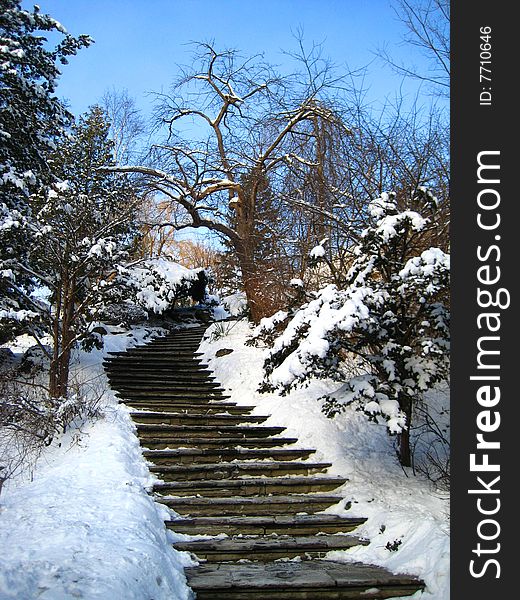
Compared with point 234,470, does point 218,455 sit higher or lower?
higher

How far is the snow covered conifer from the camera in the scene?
8.20 meters

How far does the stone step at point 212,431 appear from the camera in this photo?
23.1 feet

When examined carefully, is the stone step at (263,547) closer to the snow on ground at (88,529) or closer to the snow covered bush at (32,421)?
the snow on ground at (88,529)

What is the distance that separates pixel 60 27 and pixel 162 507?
850 centimetres

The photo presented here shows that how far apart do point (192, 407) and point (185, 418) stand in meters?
0.85

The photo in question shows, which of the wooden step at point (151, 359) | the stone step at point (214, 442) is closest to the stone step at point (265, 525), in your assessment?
the stone step at point (214, 442)

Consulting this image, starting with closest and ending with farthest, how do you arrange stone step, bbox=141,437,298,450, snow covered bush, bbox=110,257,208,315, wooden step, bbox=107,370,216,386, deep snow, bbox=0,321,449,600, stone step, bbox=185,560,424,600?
deep snow, bbox=0,321,449,600
stone step, bbox=185,560,424,600
stone step, bbox=141,437,298,450
snow covered bush, bbox=110,257,208,315
wooden step, bbox=107,370,216,386

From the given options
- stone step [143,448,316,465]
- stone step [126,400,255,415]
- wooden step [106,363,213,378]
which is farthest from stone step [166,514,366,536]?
wooden step [106,363,213,378]

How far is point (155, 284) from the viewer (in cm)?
1185

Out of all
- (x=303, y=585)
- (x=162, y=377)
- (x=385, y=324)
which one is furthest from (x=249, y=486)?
(x=162, y=377)

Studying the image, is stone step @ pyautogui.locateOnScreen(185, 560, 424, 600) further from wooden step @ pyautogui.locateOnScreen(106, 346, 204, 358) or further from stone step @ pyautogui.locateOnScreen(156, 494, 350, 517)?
wooden step @ pyautogui.locateOnScreen(106, 346, 204, 358)

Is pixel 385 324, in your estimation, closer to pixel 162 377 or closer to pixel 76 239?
pixel 76 239

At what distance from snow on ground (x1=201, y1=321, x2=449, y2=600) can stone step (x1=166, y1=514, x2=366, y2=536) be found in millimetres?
192

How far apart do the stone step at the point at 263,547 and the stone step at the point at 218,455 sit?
5.50 feet
